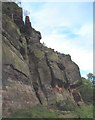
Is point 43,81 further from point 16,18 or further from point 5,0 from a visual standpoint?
point 5,0

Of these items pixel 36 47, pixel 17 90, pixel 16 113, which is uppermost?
pixel 36 47

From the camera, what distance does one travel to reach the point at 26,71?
1374cm

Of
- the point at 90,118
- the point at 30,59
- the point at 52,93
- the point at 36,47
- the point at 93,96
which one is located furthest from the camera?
the point at 93,96

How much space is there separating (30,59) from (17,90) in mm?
7700

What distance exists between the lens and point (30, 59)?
18.2 metres

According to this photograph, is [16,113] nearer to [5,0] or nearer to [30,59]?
[30,59]

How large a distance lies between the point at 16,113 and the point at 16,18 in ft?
46.6

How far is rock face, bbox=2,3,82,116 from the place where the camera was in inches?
419

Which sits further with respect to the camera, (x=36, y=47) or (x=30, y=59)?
(x=36, y=47)

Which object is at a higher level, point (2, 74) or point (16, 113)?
point (2, 74)

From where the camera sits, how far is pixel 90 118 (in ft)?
43.2

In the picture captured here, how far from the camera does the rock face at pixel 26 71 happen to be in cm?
1063

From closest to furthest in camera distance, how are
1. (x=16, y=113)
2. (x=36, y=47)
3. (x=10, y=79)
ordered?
(x=16, y=113)
(x=10, y=79)
(x=36, y=47)

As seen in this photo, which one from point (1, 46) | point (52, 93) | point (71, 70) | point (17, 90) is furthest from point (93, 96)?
point (1, 46)
